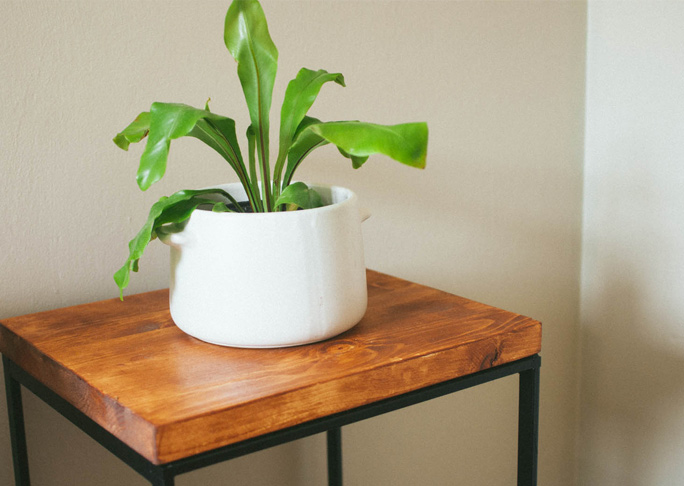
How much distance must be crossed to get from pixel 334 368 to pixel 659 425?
964 mm

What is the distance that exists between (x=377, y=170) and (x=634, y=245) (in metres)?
0.56

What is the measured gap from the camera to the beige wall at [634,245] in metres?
1.27

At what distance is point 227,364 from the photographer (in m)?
0.69

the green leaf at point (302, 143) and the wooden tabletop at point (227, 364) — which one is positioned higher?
the green leaf at point (302, 143)

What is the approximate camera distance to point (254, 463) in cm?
114

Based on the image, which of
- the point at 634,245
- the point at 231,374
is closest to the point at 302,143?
the point at 231,374

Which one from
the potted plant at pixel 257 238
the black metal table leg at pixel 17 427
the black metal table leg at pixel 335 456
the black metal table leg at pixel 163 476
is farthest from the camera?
the black metal table leg at pixel 335 456

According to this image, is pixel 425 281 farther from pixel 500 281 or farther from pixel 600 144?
pixel 600 144

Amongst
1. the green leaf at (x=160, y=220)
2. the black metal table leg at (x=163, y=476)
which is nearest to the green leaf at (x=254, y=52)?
the green leaf at (x=160, y=220)

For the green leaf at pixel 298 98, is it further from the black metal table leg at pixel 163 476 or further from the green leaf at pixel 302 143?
the black metal table leg at pixel 163 476

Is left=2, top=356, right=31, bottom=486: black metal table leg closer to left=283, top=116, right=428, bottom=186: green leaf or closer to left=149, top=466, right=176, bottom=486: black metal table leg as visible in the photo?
left=149, top=466, right=176, bottom=486: black metal table leg

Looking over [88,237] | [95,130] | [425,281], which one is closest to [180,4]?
[95,130]

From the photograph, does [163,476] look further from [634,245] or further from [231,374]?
[634,245]

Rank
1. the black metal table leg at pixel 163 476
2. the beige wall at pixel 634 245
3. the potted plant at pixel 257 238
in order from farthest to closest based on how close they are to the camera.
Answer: the beige wall at pixel 634 245
the potted plant at pixel 257 238
the black metal table leg at pixel 163 476
